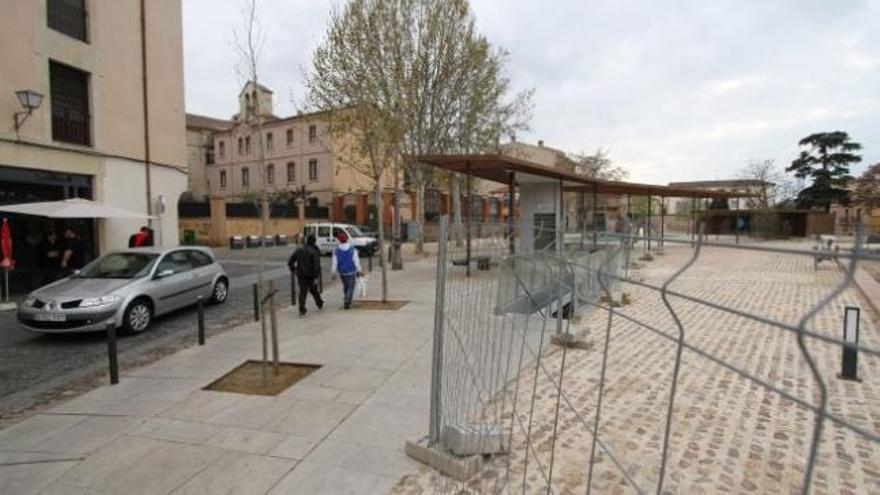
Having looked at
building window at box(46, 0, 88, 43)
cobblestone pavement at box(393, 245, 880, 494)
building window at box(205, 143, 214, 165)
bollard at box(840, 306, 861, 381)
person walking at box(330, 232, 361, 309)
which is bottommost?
cobblestone pavement at box(393, 245, 880, 494)

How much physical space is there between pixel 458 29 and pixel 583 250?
→ 1153 cm

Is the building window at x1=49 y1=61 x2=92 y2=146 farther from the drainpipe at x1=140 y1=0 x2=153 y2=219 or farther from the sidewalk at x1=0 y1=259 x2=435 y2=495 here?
the sidewalk at x1=0 y1=259 x2=435 y2=495

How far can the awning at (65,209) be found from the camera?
12055 millimetres

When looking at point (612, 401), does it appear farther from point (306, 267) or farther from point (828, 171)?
point (828, 171)

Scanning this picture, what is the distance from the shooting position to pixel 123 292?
8.65 m

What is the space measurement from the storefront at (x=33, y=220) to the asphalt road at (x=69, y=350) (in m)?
3.09

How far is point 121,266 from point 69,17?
370 inches

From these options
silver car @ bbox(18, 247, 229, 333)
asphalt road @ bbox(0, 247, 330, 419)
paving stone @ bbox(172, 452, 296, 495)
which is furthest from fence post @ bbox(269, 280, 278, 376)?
silver car @ bbox(18, 247, 229, 333)

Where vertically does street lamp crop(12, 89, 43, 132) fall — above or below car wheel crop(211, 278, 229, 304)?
above

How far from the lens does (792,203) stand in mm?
51656

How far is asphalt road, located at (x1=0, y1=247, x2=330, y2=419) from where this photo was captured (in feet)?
20.8

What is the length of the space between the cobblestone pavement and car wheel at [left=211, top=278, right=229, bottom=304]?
7.85m

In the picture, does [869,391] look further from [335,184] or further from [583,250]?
[335,184]

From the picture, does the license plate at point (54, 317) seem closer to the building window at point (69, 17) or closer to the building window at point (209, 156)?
the building window at point (69, 17)
